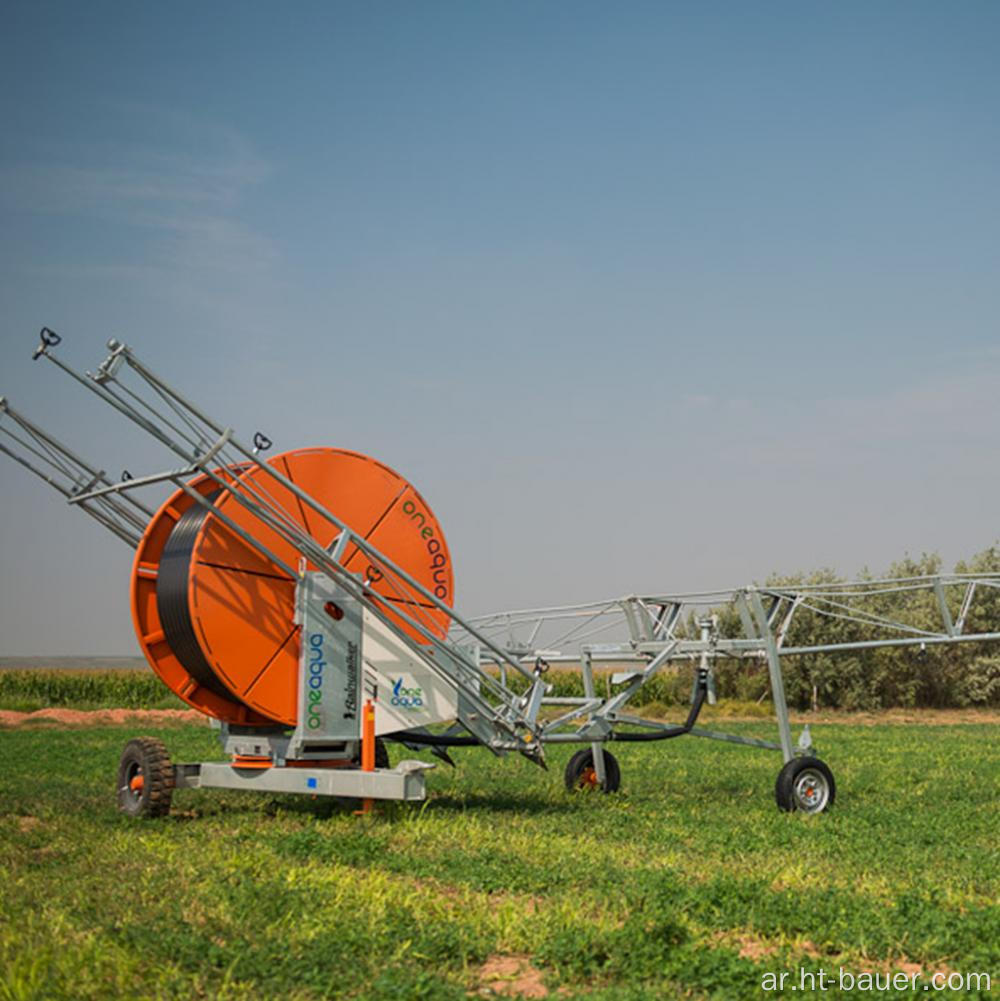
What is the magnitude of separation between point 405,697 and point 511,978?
651 cm

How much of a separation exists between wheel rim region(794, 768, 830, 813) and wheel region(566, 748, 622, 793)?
257 centimetres

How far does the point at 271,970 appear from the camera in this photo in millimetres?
6781

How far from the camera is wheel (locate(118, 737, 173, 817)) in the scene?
1298 cm

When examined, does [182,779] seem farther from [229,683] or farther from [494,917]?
[494,917]

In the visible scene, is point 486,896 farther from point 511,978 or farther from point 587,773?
point 587,773

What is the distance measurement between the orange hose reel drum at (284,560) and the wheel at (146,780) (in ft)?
4.13

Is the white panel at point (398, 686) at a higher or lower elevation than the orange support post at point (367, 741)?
higher

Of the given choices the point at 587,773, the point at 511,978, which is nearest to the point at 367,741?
the point at 587,773

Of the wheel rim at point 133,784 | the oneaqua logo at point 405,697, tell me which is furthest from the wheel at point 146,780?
the oneaqua logo at point 405,697

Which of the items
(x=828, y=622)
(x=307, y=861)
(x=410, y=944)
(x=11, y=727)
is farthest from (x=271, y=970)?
(x=828, y=622)

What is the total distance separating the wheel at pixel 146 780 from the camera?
511 inches

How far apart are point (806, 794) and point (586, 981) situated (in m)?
8.40

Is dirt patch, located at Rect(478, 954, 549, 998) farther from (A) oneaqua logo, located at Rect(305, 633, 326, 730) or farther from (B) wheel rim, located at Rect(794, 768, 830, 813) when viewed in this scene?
(B) wheel rim, located at Rect(794, 768, 830, 813)

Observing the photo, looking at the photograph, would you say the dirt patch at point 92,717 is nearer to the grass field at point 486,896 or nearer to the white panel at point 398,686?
the grass field at point 486,896
